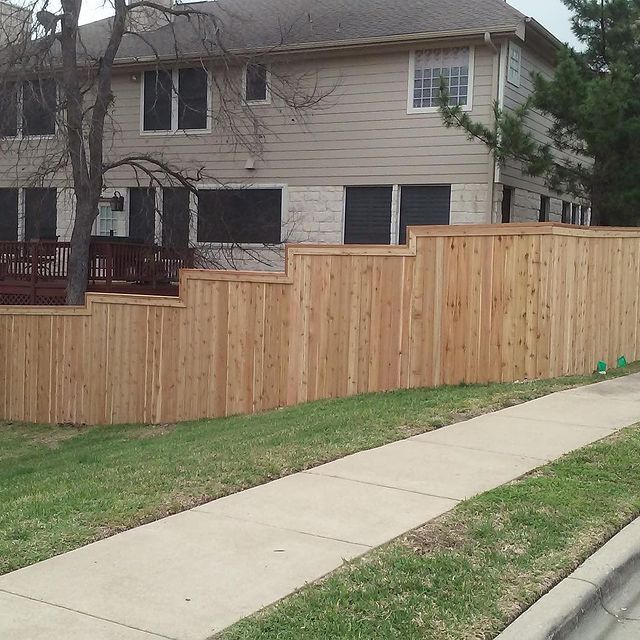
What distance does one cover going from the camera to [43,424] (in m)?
13.4

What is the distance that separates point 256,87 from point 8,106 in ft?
16.9

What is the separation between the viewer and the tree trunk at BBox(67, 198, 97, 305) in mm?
15414

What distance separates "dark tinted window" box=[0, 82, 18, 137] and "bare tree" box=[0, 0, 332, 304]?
2 cm

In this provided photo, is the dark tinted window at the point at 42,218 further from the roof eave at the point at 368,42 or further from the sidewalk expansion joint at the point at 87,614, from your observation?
the sidewalk expansion joint at the point at 87,614

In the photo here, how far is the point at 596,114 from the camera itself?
1293 cm

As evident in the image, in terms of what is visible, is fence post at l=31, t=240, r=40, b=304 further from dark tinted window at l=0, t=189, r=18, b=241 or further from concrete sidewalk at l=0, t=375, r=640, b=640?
concrete sidewalk at l=0, t=375, r=640, b=640

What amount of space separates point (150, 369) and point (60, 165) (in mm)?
4778

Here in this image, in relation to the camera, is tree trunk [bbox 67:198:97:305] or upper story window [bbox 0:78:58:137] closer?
upper story window [bbox 0:78:58:137]

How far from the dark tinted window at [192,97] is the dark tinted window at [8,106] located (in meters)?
3.73

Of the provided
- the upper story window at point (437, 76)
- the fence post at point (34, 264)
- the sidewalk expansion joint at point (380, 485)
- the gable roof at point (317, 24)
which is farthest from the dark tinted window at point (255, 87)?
the sidewalk expansion joint at point (380, 485)

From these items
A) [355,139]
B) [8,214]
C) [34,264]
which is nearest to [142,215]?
[34,264]

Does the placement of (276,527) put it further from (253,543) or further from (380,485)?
(380,485)

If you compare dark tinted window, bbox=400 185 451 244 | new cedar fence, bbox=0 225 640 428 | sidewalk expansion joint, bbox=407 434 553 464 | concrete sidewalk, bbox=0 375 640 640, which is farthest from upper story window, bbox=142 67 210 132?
concrete sidewalk, bbox=0 375 640 640

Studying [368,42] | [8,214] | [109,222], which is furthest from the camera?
[8,214]
